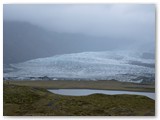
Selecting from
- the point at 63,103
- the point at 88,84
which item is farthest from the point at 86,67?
the point at 63,103

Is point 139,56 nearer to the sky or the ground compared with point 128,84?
nearer to the sky

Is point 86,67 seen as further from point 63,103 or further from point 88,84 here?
point 63,103

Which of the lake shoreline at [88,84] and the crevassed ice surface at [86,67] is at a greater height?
the crevassed ice surface at [86,67]

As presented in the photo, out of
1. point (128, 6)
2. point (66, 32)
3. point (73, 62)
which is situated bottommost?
point (73, 62)

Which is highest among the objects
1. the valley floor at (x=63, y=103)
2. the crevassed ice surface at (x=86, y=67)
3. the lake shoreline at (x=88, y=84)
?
the crevassed ice surface at (x=86, y=67)

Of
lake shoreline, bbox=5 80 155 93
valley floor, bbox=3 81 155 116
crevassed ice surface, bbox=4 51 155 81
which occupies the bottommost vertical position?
valley floor, bbox=3 81 155 116

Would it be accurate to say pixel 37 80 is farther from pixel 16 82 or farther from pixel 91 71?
pixel 91 71

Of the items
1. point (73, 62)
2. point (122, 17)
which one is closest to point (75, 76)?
point (73, 62)

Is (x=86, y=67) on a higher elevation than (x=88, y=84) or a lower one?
higher
